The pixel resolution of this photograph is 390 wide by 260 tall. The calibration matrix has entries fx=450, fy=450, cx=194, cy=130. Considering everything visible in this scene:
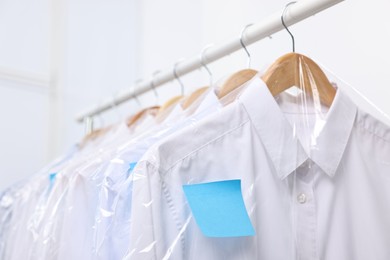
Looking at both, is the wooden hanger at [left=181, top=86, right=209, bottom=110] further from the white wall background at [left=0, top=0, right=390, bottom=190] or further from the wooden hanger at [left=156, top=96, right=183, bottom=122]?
the white wall background at [left=0, top=0, right=390, bottom=190]

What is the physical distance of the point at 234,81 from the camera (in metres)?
0.69

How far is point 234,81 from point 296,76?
0.33 ft

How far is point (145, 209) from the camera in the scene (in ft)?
1.73

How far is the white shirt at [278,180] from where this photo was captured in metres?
0.55

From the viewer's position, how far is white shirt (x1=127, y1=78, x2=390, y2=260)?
550 millimetres

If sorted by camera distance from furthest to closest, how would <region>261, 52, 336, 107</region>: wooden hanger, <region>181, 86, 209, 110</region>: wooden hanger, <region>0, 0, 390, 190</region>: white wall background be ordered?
<region>0, 0, 390, 190</region>: white wall background < <region>181, 86, 209, 110</region>: wooden hanger < <region>261, 52, 336, 107</region>: wooden hanger

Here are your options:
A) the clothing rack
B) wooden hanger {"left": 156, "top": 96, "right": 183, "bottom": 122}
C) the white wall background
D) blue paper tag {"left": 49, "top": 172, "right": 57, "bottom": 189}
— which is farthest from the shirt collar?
the white wall background

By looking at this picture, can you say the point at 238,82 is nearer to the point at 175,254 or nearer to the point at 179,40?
the point at 175,254

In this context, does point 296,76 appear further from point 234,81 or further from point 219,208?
point 219,208

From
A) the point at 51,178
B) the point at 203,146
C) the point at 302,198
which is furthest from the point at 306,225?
the point at 51,178

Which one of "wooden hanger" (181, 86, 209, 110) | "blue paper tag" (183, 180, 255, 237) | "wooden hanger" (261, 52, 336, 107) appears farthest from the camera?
"wooden hanger" (181, 86, 209, 110)

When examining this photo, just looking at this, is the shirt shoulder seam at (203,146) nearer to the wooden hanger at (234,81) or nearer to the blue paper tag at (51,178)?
the wooden hanger at (234,81)

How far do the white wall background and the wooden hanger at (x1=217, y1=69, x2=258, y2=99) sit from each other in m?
0.48

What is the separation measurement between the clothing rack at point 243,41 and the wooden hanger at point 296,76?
0.05 metres
